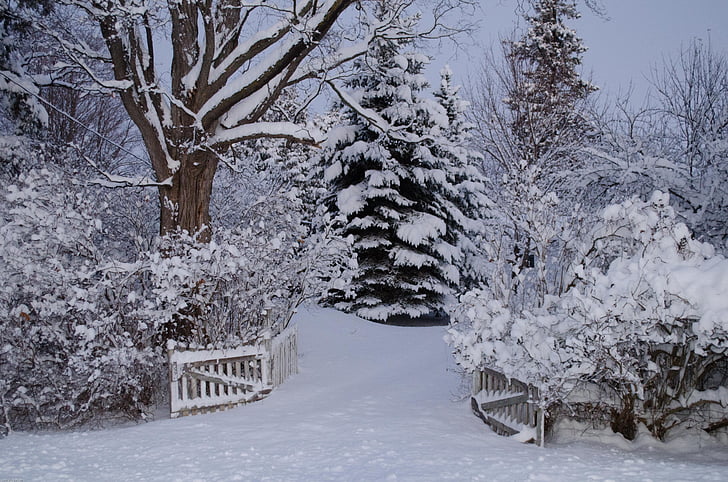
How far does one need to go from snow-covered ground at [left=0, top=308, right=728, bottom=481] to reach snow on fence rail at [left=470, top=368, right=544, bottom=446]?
0.50 ft

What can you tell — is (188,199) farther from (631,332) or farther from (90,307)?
(631,332)

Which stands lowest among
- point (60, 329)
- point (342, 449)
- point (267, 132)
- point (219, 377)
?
point (342, 449)

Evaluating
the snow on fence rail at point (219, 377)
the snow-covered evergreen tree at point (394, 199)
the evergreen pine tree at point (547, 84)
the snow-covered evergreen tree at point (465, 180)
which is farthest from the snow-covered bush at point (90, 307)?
the snow-covered evergreen tree at point (465, 180)

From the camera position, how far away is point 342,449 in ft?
17.4

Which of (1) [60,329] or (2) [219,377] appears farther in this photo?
(2) [219,377]

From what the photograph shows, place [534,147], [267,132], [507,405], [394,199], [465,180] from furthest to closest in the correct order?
[465,180] < [394,199] < [534,147] < [267,132] < [507,405]

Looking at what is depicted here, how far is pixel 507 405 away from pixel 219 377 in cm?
357

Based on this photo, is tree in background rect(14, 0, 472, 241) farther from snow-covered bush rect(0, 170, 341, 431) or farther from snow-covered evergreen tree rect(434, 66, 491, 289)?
snow-covered evergreen tree rect(434, 66, 491, 289)

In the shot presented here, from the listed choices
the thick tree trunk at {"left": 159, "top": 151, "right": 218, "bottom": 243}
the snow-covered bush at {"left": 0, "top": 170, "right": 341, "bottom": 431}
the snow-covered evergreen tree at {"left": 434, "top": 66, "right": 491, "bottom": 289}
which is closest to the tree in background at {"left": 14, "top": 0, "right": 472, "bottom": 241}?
the thick tree trunk at {"left": 159, "top": 151, "right": 218, "bottom": 243}

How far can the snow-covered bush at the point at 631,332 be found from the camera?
5.13m

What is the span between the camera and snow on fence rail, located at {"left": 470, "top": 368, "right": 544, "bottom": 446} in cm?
580

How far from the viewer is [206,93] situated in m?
9.35

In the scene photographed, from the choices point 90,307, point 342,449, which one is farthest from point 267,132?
point 342,449

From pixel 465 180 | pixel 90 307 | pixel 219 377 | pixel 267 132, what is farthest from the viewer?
pixel 465 180
